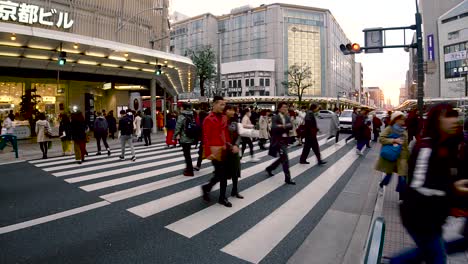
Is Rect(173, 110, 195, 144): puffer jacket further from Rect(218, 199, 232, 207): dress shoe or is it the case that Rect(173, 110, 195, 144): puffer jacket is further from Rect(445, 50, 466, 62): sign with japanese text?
Rect(445, 50, 466, 62): sign with japanese text

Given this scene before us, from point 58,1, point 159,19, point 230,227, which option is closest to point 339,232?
point 230,227

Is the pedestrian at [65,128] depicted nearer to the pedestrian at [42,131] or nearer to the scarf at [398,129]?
the pedestrian at [42,131]

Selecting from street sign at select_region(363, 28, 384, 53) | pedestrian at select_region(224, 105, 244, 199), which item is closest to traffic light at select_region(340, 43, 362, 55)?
street sign at select_region(363, 28, 384, 53)

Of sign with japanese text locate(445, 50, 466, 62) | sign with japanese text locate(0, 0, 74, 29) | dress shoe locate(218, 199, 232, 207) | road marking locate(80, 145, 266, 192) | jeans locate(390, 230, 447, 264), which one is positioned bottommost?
dress shoe locate(218, 199, 232, 207)

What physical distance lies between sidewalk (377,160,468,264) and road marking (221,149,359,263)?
1.24 metres

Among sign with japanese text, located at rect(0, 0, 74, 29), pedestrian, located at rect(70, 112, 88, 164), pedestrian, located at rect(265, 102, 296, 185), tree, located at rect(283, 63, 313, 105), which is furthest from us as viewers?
tree, located at rect(283, 63, 313, 105)

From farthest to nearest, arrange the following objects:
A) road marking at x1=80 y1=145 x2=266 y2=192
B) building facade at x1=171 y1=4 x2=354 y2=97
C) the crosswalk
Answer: building facade at x1=171 y1=4 x2=354 y2=97 → road marking at x1=80 y1=145 x2=266 y2=192 → the crosswalk

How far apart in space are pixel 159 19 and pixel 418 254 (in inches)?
1118

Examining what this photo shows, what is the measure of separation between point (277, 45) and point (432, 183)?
7876 cm

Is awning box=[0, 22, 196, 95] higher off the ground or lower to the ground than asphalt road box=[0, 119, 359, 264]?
higher

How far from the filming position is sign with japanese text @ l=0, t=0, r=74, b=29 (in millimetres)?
14469

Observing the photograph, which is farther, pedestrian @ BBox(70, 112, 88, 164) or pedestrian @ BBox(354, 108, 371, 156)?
pedestrian @ BBox(354, 108, 371, 156)

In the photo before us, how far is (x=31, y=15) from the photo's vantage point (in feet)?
50.6

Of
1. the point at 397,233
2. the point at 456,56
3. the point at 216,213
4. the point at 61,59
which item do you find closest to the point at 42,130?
the point at 61,59
